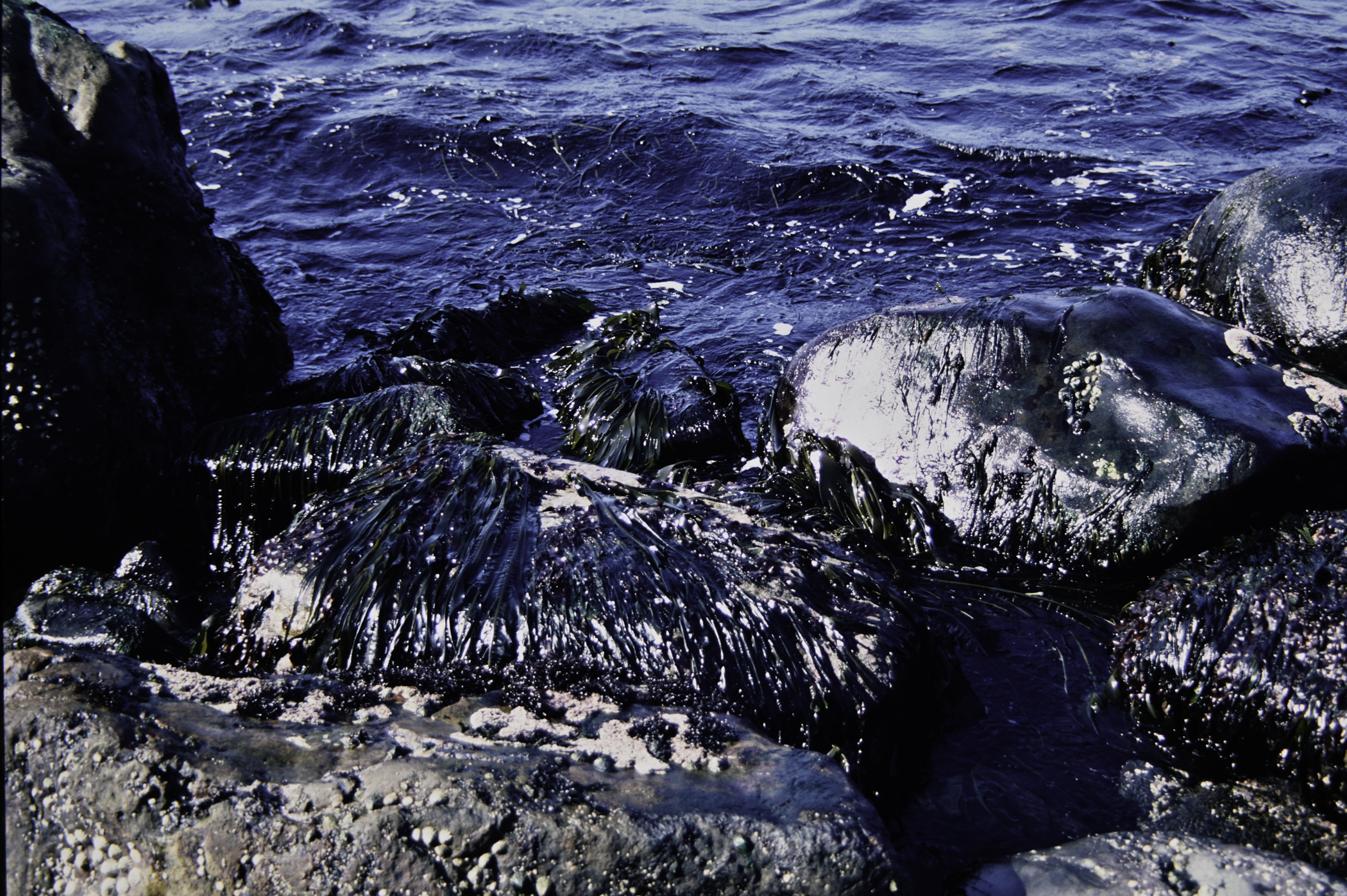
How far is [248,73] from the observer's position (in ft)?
35.3

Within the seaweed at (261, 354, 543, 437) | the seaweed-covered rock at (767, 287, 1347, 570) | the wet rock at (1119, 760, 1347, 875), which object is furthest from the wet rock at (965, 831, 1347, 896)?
the seaweed at (261, 354, 543, 437)

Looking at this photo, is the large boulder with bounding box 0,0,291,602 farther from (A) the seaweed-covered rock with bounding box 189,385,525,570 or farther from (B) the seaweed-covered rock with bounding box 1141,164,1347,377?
(B) the seaweed-covered rock with bounding box 1141,164,1347,377

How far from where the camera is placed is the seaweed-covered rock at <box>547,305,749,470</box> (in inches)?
172

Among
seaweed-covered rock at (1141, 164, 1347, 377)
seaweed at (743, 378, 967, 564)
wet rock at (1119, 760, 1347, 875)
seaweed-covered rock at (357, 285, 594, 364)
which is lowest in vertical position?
wet rock at (1119, 760, 1347, 875)

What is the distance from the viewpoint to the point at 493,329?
5.64 metres

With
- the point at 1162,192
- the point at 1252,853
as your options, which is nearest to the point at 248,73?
the point at 1162,192

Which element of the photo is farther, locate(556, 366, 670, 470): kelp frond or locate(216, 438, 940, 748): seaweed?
locate(556, 366, 670, 470): kelp frond

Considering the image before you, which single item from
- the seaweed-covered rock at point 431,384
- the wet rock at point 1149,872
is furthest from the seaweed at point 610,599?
the seaweed-covered rock at point 431,384

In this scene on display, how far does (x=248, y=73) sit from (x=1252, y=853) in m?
11.3

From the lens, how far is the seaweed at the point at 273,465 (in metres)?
3.98

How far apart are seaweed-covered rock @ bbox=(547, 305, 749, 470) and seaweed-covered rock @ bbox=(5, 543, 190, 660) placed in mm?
1779

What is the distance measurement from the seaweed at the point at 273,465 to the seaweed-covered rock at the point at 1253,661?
272cm

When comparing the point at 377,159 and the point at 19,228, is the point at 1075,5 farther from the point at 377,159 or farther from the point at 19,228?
the point at 19,228

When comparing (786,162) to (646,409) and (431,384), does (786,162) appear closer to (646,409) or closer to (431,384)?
(646,409)
